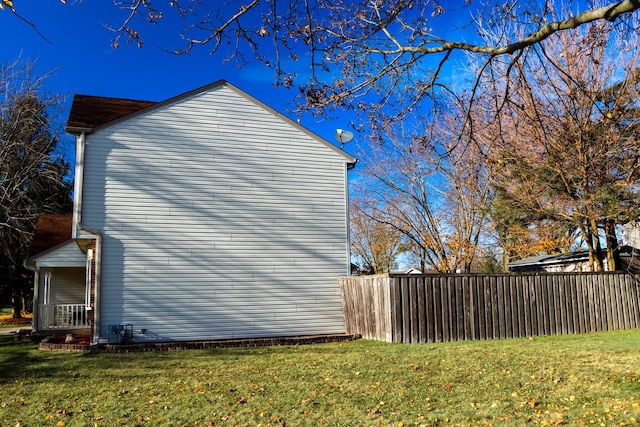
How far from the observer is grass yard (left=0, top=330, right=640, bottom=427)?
17.6ft

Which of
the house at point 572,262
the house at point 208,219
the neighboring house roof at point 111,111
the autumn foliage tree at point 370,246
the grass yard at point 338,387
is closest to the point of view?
the grass yard at point 338,387

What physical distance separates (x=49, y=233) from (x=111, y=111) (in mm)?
7093

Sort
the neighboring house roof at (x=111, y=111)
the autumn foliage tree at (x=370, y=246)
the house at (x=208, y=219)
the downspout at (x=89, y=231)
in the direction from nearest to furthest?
the downspout at (x=89, y=231) → the house at (x=208, y=219) → the neighboring house roof at (x=111, y=111) → the autumn foliage tree at (x=370, y=246)

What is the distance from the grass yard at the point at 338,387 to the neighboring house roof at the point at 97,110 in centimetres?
555

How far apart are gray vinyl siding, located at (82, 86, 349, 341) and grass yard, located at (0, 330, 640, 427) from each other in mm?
2111

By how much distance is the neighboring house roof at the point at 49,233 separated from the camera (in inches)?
680

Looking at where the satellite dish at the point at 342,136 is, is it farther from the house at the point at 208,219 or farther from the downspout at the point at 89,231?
the downspout at the point at 89,231

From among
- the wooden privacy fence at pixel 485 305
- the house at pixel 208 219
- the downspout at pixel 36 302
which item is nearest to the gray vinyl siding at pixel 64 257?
the downspout at pixel 36 302

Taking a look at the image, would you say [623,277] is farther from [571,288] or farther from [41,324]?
[41,324]

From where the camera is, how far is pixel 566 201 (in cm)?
1465

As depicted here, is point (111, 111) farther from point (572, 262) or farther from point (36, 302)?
point (572, 262)

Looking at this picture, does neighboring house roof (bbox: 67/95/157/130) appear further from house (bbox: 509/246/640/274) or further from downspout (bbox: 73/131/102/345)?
house (bbox: 509/246/640/274)

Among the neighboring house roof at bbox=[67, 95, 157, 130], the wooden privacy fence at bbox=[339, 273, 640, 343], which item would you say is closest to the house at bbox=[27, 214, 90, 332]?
the neighboring house roof at bbox=[67, 95, 157, 130]

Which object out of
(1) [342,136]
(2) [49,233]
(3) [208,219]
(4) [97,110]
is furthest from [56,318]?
(1) [342,136]
